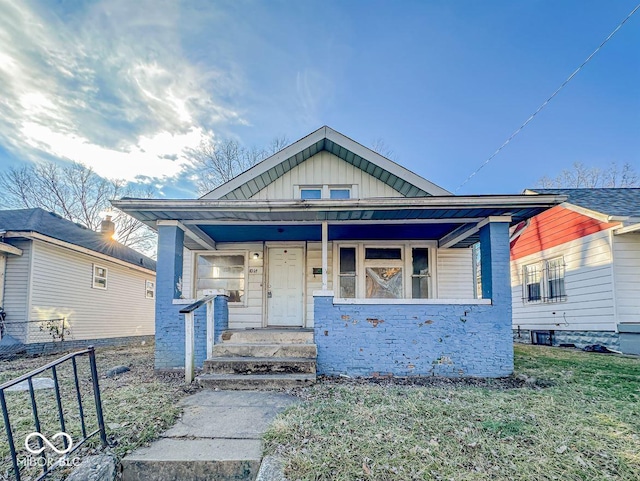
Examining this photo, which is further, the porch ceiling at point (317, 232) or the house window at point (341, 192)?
the house window at point (341, 192)

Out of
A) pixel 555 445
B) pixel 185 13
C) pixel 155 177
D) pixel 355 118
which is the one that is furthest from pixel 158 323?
pixel 155 177

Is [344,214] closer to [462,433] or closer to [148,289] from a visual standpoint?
[462,433]

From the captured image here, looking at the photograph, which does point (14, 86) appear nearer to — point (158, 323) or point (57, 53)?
point (57, 53)

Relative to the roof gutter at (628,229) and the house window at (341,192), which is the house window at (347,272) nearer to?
the house window at (341,192)

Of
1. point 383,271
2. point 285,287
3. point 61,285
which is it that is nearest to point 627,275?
point 383,271

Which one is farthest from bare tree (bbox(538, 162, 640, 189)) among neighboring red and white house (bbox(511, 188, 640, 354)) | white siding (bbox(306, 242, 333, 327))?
white siding (bbox(306, 242, 333, 327))

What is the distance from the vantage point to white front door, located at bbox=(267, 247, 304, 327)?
8.16 m

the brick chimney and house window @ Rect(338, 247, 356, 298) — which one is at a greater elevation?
→ the brick chimney

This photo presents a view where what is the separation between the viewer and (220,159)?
22078mm

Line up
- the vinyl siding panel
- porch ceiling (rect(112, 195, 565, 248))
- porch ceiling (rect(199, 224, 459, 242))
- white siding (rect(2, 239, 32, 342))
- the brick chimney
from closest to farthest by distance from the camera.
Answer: porch ceiling (rect(112, 195, 565, 248)) < porch ceiling (rect(199, 224, 459, 242)) < the vinyl siding panel < white siding (rect(2, 239, 32, 342)) < the brick chimney

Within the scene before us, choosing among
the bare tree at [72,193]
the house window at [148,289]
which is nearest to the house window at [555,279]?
the house window at [148,289]

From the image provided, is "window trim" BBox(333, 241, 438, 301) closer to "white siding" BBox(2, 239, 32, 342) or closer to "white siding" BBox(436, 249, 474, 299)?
"white siding" BBox(436, 249, 474, 299)

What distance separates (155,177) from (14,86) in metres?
14.1

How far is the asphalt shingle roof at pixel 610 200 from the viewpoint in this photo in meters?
8.37
